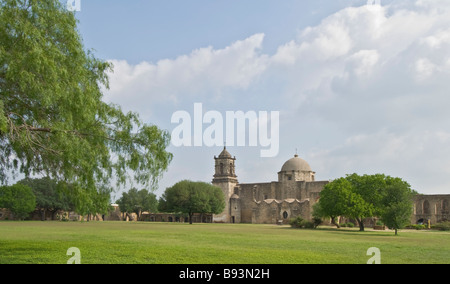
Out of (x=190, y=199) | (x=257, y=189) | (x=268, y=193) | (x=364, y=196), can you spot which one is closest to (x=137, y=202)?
(x=257, y=189)

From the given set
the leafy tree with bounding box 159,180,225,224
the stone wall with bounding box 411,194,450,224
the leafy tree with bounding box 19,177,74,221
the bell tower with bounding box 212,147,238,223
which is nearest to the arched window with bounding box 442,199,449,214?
the stone wall with bounding box 411,194,450,224

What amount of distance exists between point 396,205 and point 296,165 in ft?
137

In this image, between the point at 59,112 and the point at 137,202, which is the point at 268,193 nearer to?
the point at 137,202

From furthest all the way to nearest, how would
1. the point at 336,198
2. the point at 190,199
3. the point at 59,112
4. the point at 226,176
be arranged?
the point at 226,176
the point at 190,199
the point at 336,198
the point at 59,112

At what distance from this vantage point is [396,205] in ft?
115

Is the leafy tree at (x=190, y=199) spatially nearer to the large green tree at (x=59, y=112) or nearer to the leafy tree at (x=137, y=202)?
the leafy tree at (x=137, y=202)

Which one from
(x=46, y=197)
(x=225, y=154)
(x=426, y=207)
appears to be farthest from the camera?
(x=225, y=154)

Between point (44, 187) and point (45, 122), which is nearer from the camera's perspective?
point (45, 122)

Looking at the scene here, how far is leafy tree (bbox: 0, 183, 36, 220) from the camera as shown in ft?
210

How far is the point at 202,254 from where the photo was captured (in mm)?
15688

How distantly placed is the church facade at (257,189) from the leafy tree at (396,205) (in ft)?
101
